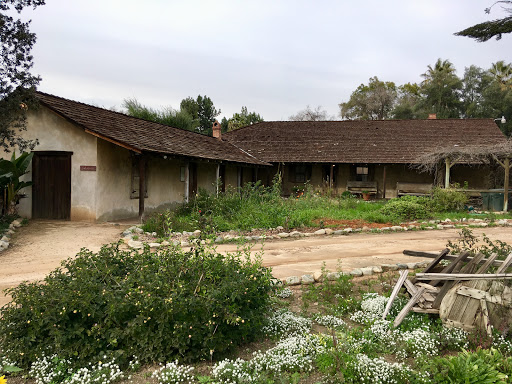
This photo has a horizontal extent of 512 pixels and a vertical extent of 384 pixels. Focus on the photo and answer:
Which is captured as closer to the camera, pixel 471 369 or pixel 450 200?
pixel 471 369

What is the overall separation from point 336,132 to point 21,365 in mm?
26857

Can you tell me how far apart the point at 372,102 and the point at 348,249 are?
4506 centimetres

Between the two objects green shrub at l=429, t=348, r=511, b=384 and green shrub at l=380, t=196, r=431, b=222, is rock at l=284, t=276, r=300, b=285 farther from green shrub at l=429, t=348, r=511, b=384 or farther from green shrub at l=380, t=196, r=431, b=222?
green shrub at l=380, t=196, r=431, b=222

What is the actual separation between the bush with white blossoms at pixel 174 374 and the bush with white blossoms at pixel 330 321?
6.00ft

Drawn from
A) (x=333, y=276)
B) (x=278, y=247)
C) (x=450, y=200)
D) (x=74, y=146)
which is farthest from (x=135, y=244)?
(x=450, y=200)

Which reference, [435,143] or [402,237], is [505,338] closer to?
[402,237]

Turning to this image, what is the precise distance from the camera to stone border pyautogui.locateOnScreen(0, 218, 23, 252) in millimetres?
9469

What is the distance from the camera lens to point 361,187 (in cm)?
2555

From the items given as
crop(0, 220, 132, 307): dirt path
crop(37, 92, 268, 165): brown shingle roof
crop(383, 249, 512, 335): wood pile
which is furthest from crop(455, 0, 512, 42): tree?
crop(37, 92, 268, 165): brown shingle roof

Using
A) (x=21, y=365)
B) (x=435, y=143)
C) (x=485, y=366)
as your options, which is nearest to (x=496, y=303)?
(x=485, y=366)

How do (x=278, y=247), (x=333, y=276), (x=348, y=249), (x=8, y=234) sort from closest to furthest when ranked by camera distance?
1. (x=333, y=276)
2. (x=348, y=249)
3. (x=278, y=247)
4. (x=8, y=234)

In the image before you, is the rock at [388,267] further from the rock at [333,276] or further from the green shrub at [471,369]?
the green shrub at [471,369]

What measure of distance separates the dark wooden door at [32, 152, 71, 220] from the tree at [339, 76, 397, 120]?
4336 cm

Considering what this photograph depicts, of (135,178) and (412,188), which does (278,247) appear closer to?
(135,178)
